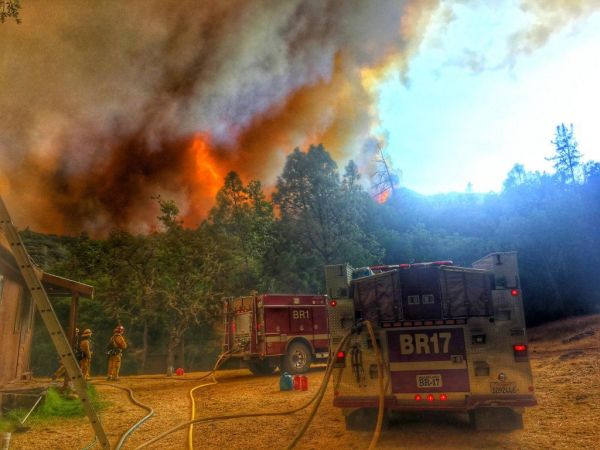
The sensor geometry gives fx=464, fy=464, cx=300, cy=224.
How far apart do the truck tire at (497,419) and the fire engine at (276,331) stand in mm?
10682

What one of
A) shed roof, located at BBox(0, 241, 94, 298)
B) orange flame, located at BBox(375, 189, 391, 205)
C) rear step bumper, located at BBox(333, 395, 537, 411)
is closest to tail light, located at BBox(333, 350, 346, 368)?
rear step bumper, located at BBox(333, 395, 537, 411)

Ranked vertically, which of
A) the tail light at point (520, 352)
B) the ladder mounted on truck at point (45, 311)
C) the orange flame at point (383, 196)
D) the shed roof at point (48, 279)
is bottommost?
the tail light at point (520, 352)

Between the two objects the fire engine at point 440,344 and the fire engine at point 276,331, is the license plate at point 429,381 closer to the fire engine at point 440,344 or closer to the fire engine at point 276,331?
the fire engine at point 440,344

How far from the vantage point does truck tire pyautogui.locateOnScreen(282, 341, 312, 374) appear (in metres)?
17.0

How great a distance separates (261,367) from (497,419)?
12129 millimetres

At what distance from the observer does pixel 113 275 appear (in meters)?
29.3

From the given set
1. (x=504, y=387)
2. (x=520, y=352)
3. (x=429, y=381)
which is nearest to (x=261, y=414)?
(x=429, y=381)

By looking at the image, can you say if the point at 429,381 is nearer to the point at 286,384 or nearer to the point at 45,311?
the point at 45,311

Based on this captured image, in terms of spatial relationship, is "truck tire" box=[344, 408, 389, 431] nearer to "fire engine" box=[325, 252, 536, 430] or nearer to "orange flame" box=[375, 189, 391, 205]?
"fire engine" box=[325, 252, 536, 430]

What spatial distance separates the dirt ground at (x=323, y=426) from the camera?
6.55m

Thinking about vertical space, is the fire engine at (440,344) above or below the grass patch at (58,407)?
above

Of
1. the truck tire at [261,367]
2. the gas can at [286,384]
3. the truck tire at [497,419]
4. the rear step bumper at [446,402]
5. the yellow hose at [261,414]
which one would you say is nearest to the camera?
the rear step bumper at [446,402]

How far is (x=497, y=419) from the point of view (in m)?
6.66

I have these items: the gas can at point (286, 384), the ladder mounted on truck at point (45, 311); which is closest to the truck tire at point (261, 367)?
the gas can at point (286, 384)
